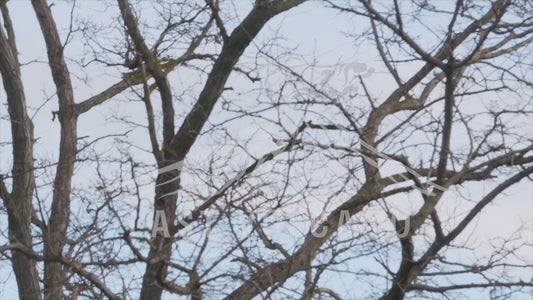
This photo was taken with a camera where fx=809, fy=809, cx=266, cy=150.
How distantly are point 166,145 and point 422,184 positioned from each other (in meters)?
3.23

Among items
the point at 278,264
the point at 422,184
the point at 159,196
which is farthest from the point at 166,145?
the point at 422,184

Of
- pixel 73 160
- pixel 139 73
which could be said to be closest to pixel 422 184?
pixel 139 73

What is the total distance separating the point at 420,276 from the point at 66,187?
5.44m

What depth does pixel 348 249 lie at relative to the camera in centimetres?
801

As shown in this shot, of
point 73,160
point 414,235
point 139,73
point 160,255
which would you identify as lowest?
point 160,255

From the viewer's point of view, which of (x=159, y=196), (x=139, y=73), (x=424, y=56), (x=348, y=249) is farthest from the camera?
(x=139, y=73)

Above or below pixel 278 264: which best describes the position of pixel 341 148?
above

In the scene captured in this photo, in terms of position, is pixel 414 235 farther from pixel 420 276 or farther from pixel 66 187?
Answer: pixel 66 187

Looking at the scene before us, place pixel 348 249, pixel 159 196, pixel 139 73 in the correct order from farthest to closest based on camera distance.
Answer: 1. pixel 139 73
2. pixel 159 196
3. pixel 348 249

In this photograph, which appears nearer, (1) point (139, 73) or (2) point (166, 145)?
(2) point (166, 145)

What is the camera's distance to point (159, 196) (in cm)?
930

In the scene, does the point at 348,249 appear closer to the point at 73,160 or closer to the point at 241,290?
the point at 241,290

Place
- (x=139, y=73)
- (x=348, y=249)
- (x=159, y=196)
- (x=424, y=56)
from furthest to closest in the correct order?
1. (x=139, y=73)
2. (x=159, y=196)
3. (x=348, y=249)
4. (x=424, y=56)

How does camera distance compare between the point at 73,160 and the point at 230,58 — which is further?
the point at 73,160
